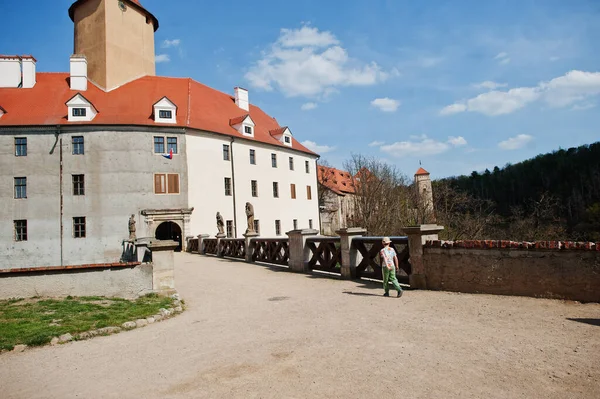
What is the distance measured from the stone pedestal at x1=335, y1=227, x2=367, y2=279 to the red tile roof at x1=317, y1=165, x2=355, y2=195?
4439 centimetres

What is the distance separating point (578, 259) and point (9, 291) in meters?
12.6

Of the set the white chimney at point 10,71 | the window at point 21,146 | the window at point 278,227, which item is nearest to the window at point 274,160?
the window at point 278,227

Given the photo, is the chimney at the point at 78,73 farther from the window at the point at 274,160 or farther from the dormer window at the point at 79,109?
the window at the point at 274,160

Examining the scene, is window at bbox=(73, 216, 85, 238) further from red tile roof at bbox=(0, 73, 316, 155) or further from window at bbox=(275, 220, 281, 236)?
window at bbox=(275, 220, 281, 236)

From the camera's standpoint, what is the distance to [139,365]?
5113 millimetres

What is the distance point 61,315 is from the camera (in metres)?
7.79

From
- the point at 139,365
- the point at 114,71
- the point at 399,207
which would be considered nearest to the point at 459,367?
the point at 139,365

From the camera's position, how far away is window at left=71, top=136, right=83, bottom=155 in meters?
28.5

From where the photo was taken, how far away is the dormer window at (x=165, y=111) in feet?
99.1

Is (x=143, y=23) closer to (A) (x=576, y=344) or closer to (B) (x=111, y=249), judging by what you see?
(B) (x=111, y=249)

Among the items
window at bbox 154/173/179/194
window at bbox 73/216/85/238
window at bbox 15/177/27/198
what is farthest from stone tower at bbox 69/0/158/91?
window at bbox 73/216/85/238

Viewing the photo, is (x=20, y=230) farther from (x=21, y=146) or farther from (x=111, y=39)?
(x=111, y=39)

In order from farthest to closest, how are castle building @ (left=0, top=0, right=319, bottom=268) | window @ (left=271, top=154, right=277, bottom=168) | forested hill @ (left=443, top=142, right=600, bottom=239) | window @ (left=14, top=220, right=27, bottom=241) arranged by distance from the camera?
1. forested hill @ (left=443, top=142, right=600, bottom=239)
2. window @ (left=271, top=154, right=277, bottom=168)
3. castle building @ (left=0, top=0, right=319, bottom=268)
4. window @ (left=14, top=220, right=27, bottom=241)

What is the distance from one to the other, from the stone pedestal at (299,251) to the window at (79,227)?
20.6 meters
